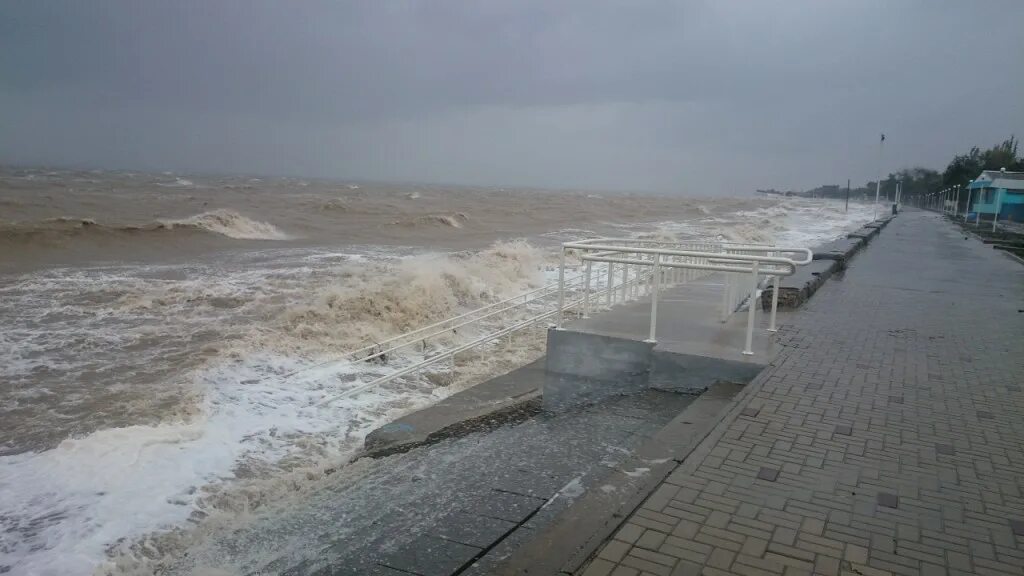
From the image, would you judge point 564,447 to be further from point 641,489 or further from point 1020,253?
point 1020,253

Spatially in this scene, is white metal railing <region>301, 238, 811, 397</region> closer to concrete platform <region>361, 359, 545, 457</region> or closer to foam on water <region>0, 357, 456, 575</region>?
foam on water <region>0, 357, 456, 575</region>

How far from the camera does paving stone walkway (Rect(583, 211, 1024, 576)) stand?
125 inches

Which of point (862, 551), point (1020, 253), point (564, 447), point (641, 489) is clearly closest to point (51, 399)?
point (564, 447)

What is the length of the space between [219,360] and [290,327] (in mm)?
2181

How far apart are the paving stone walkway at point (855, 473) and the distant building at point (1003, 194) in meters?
40.2

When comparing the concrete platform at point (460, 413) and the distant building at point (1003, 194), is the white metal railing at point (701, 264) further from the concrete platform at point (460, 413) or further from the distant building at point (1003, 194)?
the distant building at point (1003, 194)

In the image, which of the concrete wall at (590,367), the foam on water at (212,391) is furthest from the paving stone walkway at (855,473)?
the foam on water at (212,391)

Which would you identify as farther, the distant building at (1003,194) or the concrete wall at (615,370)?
the distant building at (1003,194)

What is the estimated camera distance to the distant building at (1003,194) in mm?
41094

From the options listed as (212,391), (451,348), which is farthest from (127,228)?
(212,391)

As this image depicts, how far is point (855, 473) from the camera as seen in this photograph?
13.6 ft

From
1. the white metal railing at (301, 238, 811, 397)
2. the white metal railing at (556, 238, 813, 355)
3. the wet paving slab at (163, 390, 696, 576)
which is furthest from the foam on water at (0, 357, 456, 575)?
the white metal railing at (556, 238, 813, 355)

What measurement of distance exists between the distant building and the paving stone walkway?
40.2m

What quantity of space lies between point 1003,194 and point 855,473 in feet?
158
